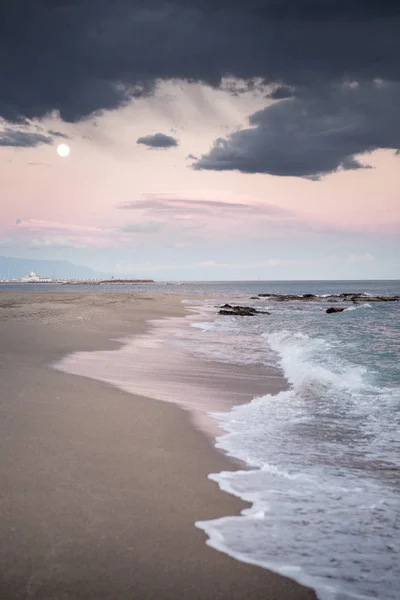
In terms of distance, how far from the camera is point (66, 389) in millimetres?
8836

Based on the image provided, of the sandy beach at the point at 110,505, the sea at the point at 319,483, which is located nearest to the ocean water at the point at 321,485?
the sea at the point at 319,483

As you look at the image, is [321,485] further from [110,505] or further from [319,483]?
[110,505]

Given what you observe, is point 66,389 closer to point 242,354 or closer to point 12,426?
point 12,426

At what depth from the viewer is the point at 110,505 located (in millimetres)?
4273

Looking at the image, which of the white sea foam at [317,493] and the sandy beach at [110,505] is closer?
the sandy beach at [110,505]

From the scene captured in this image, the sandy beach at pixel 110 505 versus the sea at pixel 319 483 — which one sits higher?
the sandy beach at pixel 110 505

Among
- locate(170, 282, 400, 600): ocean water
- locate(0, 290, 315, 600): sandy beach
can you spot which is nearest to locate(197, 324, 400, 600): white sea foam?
locate(170, 282, 400, 600): ocean water

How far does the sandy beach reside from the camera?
3189 mm

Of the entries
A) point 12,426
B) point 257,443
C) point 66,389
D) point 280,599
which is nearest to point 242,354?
point 66,389

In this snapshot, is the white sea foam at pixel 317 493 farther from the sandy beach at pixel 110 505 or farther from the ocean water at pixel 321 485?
the sandy beach at pixel 110 505

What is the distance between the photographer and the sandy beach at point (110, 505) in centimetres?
319

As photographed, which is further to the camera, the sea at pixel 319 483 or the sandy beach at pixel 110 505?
the sea at pixel 319 483

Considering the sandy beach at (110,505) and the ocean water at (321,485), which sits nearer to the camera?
the sandy beach at (110,505)

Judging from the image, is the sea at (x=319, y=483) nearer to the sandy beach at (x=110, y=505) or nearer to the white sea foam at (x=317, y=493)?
the white sea foam at (x=317, y=493)
